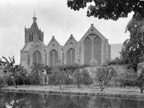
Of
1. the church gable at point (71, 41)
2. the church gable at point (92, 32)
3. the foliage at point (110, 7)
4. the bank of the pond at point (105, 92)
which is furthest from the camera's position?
the church gable at point (71, 41)

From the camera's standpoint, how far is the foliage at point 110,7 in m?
3.16

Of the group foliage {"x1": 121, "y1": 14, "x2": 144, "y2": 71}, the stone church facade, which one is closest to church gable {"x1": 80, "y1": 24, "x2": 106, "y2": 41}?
the stone church facade

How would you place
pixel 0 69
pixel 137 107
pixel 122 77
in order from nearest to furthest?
pixel 137 107 < pixel 122 77 < pixel 0 69

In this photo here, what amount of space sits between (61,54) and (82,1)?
56.2m

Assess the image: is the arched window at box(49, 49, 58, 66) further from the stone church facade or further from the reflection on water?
the reflection on water

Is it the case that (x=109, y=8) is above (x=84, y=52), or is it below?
below

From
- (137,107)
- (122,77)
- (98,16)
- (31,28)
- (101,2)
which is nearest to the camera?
(101,2)

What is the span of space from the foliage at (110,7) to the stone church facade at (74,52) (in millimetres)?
45155

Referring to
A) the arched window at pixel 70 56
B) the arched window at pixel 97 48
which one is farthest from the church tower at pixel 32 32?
the arched window at pixel 97 48

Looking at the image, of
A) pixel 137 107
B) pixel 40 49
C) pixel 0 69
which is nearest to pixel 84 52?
pixel 40 49

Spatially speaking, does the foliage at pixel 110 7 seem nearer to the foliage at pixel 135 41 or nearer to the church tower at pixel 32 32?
the foliage at pixel 135 41

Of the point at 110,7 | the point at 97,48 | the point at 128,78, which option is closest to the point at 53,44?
the point at 97,48

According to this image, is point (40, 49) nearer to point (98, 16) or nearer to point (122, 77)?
point (122, 77)

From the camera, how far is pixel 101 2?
11.0ft
